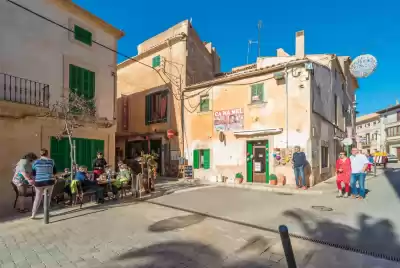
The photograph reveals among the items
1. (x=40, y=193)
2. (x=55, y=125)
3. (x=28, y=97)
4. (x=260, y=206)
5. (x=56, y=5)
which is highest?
(x=56, y=5)

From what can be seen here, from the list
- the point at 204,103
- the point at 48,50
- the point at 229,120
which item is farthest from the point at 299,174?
the point at 48,50

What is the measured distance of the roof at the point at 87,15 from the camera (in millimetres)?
10406

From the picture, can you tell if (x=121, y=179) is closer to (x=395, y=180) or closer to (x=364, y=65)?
(x=395, y=180)

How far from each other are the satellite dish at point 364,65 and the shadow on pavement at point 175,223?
568 inches

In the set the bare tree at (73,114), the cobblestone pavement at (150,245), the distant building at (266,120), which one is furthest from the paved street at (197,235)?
the distant building at (266,120)

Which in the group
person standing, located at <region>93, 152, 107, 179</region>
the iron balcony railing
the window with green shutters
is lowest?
person standing, located at <region>93, 152, 107, 179</region>

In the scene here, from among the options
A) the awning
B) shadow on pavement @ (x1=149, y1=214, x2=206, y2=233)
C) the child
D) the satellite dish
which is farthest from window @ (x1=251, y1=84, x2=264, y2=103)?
shadow on pavement @ (x1=149, y1=214, x2=206, y2=233)

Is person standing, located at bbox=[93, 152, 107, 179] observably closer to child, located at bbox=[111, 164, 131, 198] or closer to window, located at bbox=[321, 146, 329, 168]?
child, located at bbox=[111, 164, 131, 198]

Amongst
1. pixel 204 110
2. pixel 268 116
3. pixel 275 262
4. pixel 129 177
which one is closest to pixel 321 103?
pixel 268 116

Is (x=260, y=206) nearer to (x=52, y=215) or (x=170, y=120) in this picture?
(x=52, y=215)

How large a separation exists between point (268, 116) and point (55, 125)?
32.4ft

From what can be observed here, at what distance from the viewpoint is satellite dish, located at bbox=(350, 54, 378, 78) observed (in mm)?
15141

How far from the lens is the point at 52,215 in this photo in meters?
6.91

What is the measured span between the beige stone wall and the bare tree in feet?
1.72
